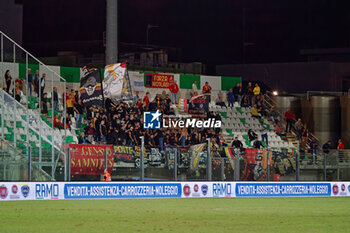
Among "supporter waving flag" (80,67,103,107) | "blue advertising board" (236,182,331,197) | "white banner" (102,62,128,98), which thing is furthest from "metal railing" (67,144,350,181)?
"white banner" (102,62,128,98)

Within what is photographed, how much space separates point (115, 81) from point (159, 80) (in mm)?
11227

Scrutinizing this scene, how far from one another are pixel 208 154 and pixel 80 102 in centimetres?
827

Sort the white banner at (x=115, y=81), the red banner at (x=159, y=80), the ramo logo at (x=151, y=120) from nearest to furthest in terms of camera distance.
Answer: the ramo logo at (x=151, y=120) < the white banner at (x=115, y=81) < the red banner at (x=159, y=80)

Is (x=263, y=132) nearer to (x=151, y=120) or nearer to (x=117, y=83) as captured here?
(x=117, y=83)

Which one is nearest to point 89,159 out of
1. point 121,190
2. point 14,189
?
point 121,190

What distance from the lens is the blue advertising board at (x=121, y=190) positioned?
2542cm

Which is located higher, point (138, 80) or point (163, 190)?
point (138, 80)

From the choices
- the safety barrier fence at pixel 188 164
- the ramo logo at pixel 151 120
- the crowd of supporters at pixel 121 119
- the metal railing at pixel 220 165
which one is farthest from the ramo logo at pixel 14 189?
the ramo logo at pixel 151 120

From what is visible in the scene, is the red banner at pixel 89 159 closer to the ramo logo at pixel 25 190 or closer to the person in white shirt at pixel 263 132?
the ramo logo at pixel 25 190

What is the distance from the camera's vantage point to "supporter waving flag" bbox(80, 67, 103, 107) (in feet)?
98.6

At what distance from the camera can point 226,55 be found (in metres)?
57.4

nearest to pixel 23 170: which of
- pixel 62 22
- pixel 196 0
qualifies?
pixel 62 22

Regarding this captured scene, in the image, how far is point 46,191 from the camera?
24672 millimetres

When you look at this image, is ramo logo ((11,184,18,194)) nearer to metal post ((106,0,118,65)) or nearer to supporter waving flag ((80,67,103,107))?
supporter waving flag ((80,67,103,107))
